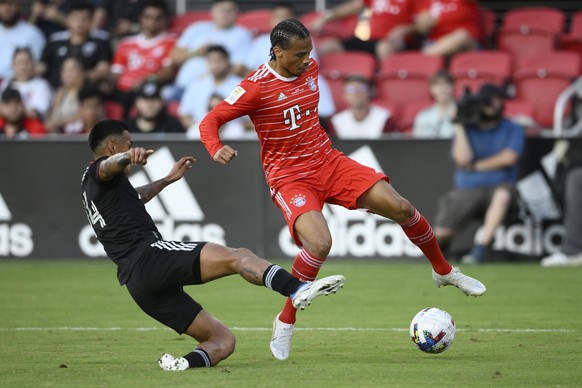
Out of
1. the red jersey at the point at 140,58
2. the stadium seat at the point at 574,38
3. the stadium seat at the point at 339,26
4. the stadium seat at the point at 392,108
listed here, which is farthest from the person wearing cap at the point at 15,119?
the stadium seat at the point at 574,38

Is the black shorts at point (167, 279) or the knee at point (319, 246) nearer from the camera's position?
the black shorts at point (167, 279)

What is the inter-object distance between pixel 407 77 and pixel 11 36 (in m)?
6.56

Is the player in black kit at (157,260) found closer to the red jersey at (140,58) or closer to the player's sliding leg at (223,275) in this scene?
the player's sliding leg at (223,275)

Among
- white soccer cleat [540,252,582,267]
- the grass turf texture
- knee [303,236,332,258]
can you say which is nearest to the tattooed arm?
knee [303,236,332,258]

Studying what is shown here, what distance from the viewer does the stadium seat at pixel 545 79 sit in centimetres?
1568

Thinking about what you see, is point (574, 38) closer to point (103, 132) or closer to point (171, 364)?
point (103, 132)

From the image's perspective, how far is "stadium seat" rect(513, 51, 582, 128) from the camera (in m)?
15.7

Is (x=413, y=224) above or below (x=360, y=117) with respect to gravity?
above

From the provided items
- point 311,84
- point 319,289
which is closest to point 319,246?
point 319,289

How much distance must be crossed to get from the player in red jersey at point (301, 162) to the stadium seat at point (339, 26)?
9254 mm

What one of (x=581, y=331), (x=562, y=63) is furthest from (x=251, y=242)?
(x=581, y=331)

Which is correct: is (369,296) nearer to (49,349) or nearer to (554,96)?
(49,349)

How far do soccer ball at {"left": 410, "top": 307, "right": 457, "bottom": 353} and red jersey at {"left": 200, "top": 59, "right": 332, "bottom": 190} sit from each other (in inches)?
59.5

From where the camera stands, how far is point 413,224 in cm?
858
